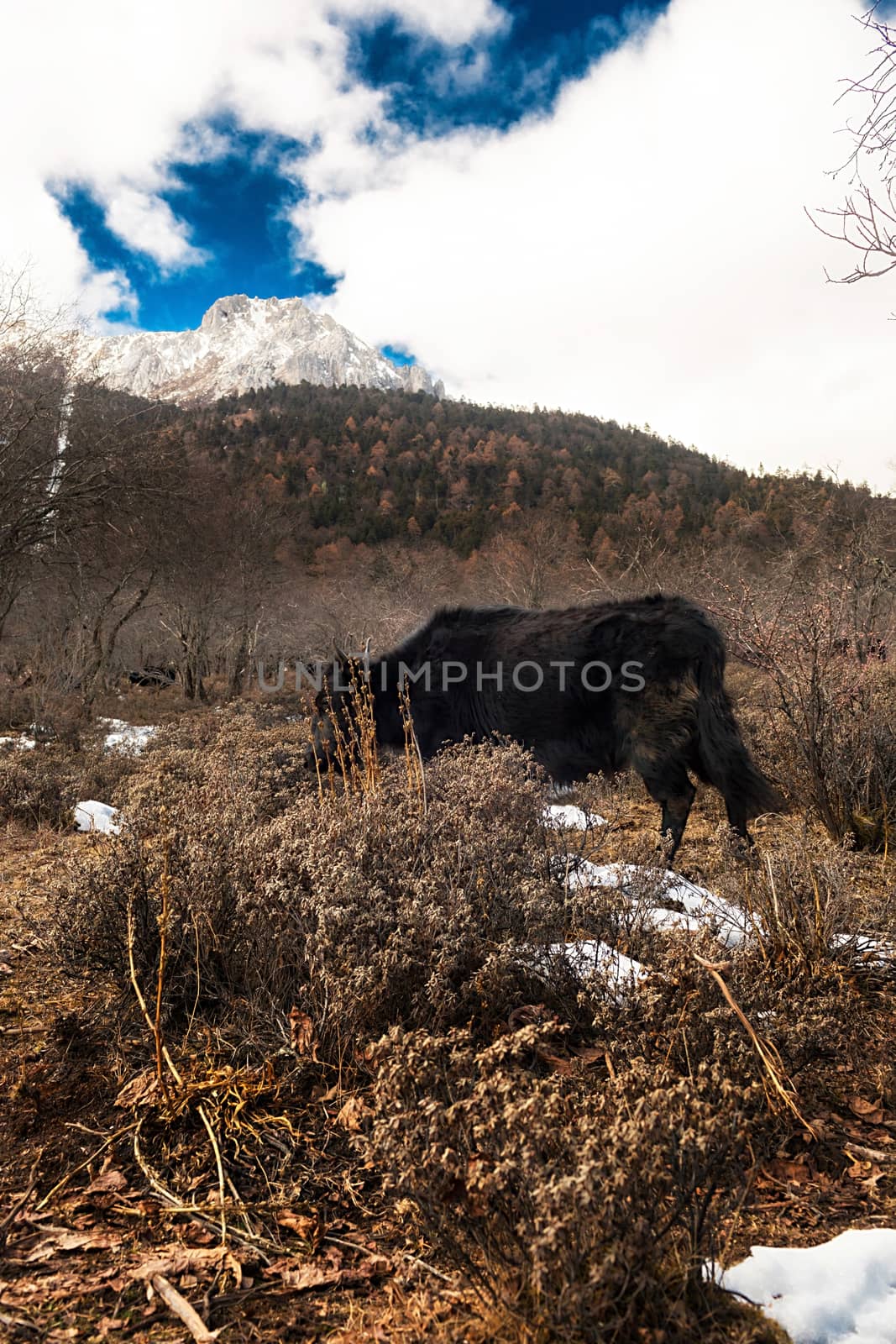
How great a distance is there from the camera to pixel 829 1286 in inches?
56.7

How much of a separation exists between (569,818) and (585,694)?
1.10 metres

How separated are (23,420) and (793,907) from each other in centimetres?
1239

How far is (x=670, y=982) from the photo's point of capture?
2.24m

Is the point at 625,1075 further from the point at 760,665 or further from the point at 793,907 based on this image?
the point at 760,665

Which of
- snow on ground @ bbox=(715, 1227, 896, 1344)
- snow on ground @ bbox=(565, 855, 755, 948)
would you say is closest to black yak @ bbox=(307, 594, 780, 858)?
snow on ground @ bbox=(565, 855, 755, 948)

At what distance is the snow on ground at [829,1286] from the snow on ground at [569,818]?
6.25ft

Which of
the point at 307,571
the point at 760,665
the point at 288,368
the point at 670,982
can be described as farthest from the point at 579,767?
the point at 288,368

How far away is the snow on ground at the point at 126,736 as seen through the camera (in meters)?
9.09

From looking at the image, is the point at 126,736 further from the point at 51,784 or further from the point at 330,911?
the point at 330,911

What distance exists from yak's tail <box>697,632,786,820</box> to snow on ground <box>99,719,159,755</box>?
22.0 feet

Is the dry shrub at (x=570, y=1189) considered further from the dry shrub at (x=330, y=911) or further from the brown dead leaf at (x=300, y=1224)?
the dry shrub at (x=330, y=911)

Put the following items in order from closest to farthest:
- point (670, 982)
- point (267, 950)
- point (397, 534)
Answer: point (670, 982)
point (267, 950)
point (397, 534)

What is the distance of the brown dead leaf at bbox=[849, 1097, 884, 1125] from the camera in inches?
83.8

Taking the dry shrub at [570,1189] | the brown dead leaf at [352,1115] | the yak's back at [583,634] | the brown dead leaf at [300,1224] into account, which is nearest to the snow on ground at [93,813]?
the yak's back at [583,634]
